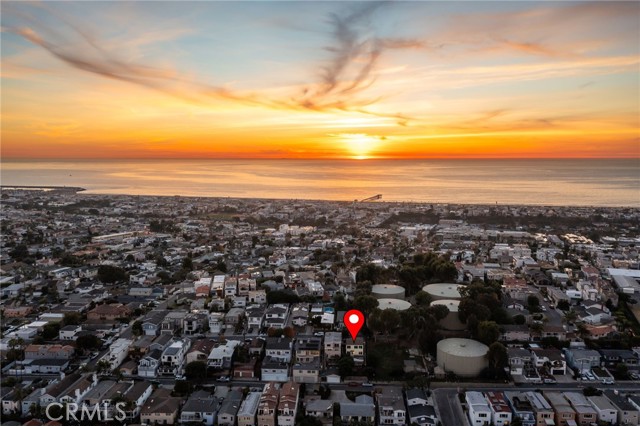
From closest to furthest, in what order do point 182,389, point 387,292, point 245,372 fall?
point 182,389 < point 245,372 < point 387,292

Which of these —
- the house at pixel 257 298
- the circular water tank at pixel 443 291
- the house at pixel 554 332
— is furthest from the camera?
the house at pixel 257 298

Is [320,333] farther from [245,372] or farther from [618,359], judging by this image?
[618,359]

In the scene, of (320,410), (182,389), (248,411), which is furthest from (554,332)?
(182,389)

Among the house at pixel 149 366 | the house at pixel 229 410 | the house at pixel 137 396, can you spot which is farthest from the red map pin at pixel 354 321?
the house at pixel 137 396

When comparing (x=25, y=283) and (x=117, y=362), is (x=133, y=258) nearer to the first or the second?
(x=25, y=283)

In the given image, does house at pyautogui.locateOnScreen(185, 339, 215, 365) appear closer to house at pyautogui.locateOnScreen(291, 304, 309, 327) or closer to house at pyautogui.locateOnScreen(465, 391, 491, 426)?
house at pyautogui.locateOnScreen(291, 304, 309, 327)

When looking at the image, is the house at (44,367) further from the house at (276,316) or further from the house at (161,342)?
the house at (276,316)
